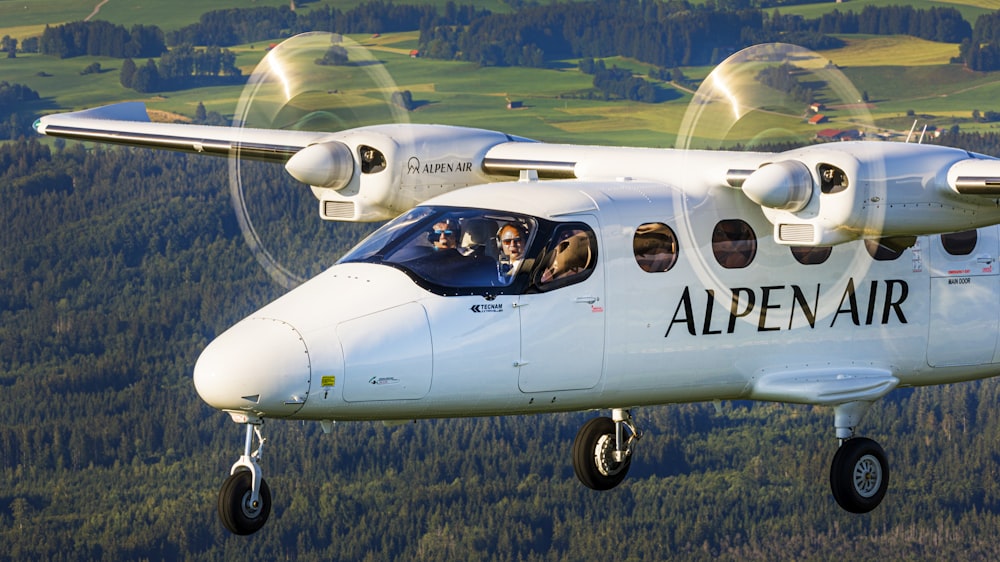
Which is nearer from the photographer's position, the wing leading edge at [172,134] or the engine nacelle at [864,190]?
the engine nacelle at [864,190]

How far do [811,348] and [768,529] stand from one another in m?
155

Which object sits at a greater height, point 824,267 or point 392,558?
point 824,267

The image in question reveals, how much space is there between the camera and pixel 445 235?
19859mm

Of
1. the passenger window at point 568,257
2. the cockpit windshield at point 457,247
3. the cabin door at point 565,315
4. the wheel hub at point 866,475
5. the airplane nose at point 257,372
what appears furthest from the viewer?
the wheel hub at point 866,475

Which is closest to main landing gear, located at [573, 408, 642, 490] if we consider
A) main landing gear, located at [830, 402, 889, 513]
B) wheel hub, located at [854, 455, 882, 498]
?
main landing gear, located at [830, 402, 889, 513]

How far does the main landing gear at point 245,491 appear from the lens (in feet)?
60.8

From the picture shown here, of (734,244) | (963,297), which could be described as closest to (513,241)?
(734,244)

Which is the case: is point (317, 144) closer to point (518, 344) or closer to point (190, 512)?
point (518, 344)

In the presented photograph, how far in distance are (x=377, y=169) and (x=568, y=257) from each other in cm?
539

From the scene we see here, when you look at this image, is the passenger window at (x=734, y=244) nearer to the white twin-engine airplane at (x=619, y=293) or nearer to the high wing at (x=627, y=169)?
the white twin-engine airplane at (x=619, y=293)

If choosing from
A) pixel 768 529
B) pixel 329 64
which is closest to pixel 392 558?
pixel 768 529

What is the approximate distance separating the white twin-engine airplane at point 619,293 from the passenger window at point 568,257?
2 cm

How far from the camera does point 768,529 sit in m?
174

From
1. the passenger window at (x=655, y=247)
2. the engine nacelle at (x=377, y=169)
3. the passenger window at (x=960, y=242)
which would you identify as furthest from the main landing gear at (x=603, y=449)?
the passenger window at (x=960, y=242)
